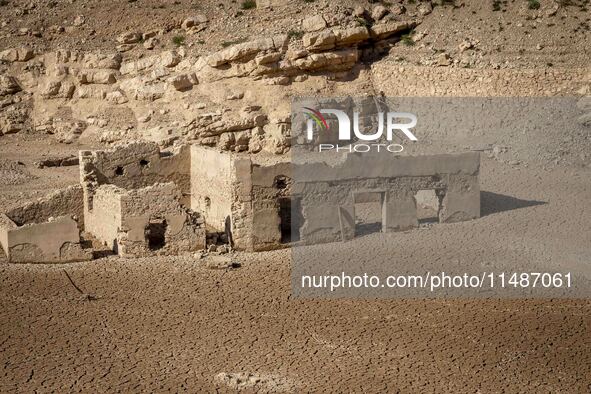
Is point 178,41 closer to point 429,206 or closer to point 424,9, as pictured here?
point 424,9

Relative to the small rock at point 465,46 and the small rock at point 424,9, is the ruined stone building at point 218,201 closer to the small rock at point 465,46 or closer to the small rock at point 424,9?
the small rock at point 465,46

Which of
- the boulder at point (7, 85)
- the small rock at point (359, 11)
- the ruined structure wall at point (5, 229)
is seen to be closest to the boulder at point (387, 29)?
the small rock at point (359, 11)

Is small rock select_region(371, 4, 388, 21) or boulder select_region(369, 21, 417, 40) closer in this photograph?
boulder select_region(369, 21, 417, 40)

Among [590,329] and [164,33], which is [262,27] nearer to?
[164,33]

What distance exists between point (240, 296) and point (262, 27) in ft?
54.4

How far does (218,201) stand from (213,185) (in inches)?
18.0

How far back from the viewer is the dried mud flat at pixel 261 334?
44.2 ft

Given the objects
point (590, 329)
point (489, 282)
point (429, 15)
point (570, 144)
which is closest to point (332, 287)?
point (489, 282)

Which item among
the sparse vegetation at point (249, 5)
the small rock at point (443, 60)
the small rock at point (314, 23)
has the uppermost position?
the sparse vegetation at point (249, 5)

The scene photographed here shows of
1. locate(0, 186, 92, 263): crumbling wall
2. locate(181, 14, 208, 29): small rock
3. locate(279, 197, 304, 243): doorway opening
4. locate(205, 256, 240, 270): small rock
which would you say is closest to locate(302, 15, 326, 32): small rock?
locate(181, 14, 208, 29): small rock

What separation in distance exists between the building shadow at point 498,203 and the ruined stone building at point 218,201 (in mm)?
831

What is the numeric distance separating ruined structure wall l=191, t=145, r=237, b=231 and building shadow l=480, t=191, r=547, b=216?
6.29 m

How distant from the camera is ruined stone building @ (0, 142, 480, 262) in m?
18.4

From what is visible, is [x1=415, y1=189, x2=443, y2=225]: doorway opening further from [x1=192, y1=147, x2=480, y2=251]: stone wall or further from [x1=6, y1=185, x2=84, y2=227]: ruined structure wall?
[x1=6, y1=185, x2=84, y2=227]: ruined structure wall
